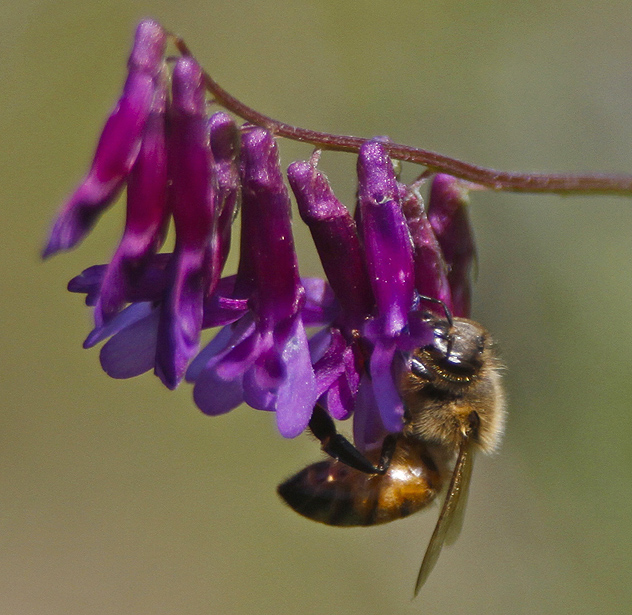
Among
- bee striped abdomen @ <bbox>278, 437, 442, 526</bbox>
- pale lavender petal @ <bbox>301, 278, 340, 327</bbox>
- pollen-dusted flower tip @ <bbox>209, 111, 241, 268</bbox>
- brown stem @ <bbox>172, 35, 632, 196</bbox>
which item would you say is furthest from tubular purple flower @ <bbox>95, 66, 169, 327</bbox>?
bee striped abdomen @ <bbox>278, 437, 442, 526</bbox>

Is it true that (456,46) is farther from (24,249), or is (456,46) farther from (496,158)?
(24,249)

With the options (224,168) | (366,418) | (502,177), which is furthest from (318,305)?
(502,177)

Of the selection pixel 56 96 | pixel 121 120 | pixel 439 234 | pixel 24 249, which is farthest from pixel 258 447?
pixel 121 120

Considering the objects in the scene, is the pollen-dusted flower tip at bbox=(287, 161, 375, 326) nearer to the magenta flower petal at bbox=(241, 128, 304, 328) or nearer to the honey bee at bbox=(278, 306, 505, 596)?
the magenta flower petal at bbox=(241, 128, 304, 328)

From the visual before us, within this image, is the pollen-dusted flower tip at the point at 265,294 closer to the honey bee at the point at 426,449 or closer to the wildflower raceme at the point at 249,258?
the wildflower raceme at the point at 249,258

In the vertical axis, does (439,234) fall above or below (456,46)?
below

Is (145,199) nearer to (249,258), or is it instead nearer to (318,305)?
(249,258)
